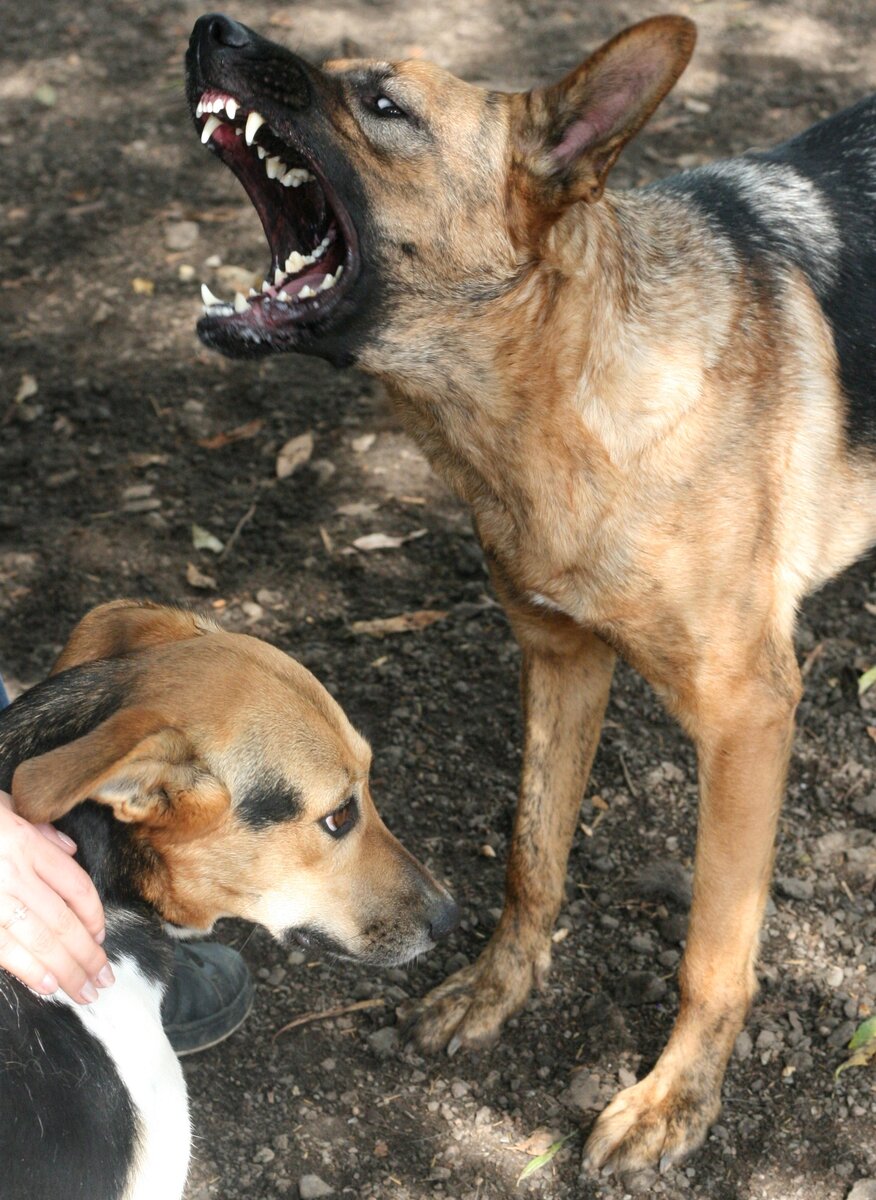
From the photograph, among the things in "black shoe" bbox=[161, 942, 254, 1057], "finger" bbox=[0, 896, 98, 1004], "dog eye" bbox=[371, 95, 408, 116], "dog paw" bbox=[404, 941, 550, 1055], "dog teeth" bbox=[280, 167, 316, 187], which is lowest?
"dog paw" bbox=[404, 941, 550, 1055]

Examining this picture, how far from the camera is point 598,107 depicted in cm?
293

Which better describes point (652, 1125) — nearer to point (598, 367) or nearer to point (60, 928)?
point (60, 928)

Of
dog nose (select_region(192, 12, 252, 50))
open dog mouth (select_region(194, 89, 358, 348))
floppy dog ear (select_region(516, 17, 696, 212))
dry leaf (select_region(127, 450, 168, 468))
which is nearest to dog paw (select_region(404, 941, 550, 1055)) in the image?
open dog mouth (select_region(194, 89, 358, 348))

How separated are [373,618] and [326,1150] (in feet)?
6.73

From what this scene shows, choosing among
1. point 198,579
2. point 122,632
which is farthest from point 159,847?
point 198,579

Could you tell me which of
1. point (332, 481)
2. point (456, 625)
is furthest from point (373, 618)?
point (332, 481)

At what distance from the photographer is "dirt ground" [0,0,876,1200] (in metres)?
3.42

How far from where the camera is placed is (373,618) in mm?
4926

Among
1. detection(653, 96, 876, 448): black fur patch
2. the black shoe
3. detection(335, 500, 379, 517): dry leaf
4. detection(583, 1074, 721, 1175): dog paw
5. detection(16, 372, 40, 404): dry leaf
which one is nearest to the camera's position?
detection(583, 1074, 721, 1175): dog paw

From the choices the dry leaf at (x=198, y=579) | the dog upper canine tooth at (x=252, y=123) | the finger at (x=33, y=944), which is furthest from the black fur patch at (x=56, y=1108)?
the dry leaf at (x=198, y=579)

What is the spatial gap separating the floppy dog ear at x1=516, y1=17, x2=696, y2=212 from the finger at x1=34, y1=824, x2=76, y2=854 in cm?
175

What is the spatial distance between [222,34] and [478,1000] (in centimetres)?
255

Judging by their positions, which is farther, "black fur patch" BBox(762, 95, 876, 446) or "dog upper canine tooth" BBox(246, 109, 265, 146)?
"black fur patch" BBox(762, 95, 876, 446)

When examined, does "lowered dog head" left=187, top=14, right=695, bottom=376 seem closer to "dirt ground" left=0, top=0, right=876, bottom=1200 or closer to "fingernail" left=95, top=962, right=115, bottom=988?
"fingernail" left=95, top=962, right=115, bottom=988
